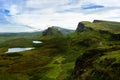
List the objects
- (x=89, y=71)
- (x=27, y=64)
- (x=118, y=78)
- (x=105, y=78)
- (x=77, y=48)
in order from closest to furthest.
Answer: (x=118, y=78), (x=105, y=78), (x=89, y=71), (x=27, y=64), (x=77, y=48)

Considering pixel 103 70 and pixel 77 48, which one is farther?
pixel 77 48

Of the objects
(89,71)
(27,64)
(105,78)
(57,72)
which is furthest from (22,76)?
(105,78)

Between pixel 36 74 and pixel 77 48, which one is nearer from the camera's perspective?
pixel 36 74

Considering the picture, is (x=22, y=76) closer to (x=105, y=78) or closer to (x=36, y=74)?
(x=36, y=74)

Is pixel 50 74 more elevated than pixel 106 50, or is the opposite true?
pixel 106 50

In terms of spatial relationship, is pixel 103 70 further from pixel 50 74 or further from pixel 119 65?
pixel 50 74

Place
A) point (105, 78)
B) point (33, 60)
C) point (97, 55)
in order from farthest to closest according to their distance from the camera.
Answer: point (33, 60), point (97, 55), point (105, 78)

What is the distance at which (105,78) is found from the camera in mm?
56375

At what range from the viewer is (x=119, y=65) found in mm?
55438

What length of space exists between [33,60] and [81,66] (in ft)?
282

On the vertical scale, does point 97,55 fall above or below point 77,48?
above

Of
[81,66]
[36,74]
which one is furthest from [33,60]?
[81,66]

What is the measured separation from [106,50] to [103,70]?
1779 cm

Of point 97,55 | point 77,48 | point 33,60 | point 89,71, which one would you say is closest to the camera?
point 89,71
